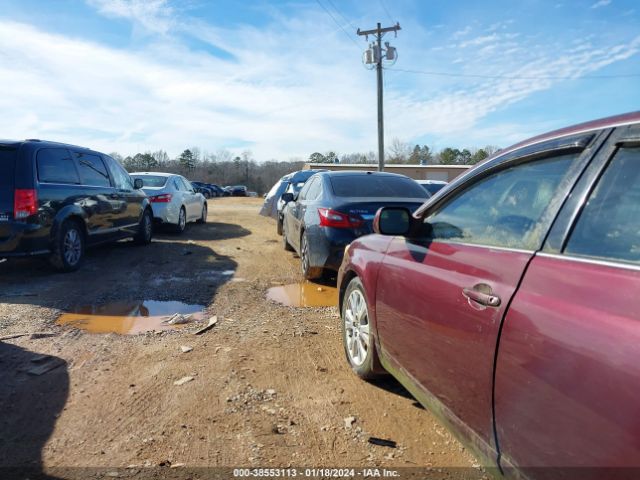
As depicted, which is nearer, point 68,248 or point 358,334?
point 358,334

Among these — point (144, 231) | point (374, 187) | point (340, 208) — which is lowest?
point (144, 231)

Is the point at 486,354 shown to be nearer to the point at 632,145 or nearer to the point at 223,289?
the point at 632,145

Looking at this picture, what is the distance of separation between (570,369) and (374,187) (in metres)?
5.00

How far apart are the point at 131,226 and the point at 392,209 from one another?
743cm

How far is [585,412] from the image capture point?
4.86ft

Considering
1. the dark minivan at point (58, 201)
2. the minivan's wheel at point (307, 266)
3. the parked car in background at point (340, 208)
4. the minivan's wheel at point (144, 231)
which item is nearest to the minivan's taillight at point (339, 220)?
the parked car in background at point (340, 208)

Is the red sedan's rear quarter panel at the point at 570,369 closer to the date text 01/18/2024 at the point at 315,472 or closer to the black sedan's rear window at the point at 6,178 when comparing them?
the date text 01/18/2024 at the point at 315,472

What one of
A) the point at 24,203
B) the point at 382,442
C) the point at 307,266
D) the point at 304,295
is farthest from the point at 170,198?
the point at 382,442

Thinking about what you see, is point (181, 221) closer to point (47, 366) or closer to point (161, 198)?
point (161, 198)

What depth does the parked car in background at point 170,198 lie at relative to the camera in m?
11.3

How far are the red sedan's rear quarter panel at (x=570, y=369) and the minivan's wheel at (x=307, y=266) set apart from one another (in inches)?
177

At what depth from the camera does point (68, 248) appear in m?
6.93

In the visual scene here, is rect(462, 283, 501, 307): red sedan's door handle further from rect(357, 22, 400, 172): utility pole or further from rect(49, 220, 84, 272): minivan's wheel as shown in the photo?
rect(357, 22, 400, 172): utility pole

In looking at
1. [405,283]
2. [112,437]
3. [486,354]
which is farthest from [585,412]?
[112,437]
